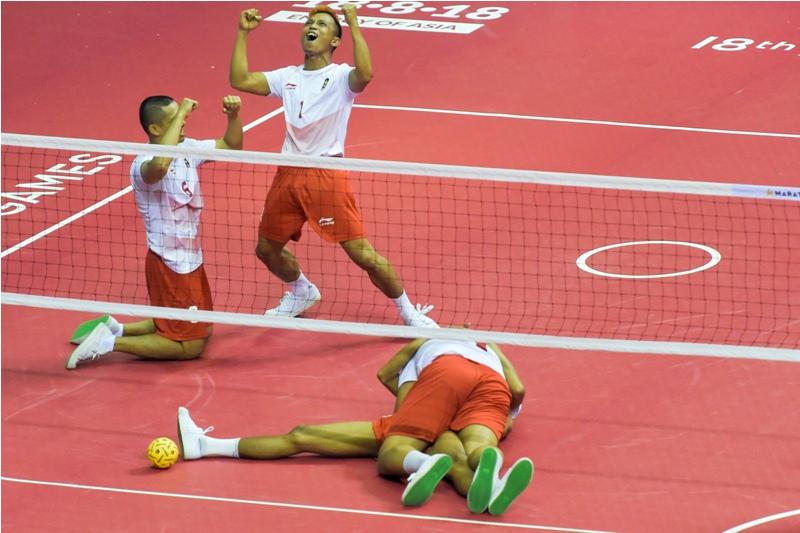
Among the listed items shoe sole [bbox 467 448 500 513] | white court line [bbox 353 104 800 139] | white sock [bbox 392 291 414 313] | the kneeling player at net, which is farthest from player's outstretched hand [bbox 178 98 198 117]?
white court line [bbox 353 104 800 139]

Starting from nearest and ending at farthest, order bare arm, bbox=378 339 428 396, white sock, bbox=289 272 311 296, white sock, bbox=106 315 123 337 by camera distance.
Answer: bare arm, bbox=378 339 428 396 → white sock, bbox=106 315 123 337 → white sock, bbox=289 272 311 296

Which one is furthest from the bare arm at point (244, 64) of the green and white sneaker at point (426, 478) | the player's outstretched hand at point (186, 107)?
the green and white sneaker at point (426, 478)

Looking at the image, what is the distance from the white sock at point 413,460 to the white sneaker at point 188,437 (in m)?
1.39

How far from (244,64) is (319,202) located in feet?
3.89

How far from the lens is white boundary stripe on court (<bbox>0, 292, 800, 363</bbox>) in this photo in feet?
33.8

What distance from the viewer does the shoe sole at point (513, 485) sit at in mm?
9789

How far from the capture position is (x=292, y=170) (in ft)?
41.0

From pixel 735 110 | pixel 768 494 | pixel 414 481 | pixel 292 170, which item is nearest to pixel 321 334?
pixel 292 170

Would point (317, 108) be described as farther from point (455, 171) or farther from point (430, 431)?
point (430, 431)

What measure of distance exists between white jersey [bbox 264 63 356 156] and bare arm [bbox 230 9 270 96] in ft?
0.66

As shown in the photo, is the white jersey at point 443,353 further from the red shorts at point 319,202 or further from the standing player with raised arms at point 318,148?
the red shorts at point 319,202

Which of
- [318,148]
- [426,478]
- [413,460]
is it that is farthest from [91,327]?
[426,478]

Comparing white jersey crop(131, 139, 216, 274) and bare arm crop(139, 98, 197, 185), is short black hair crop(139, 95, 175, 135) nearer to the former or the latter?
bare arm crop(139, 98, 197, 185)

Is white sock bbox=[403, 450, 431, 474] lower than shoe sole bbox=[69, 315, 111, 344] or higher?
higher
